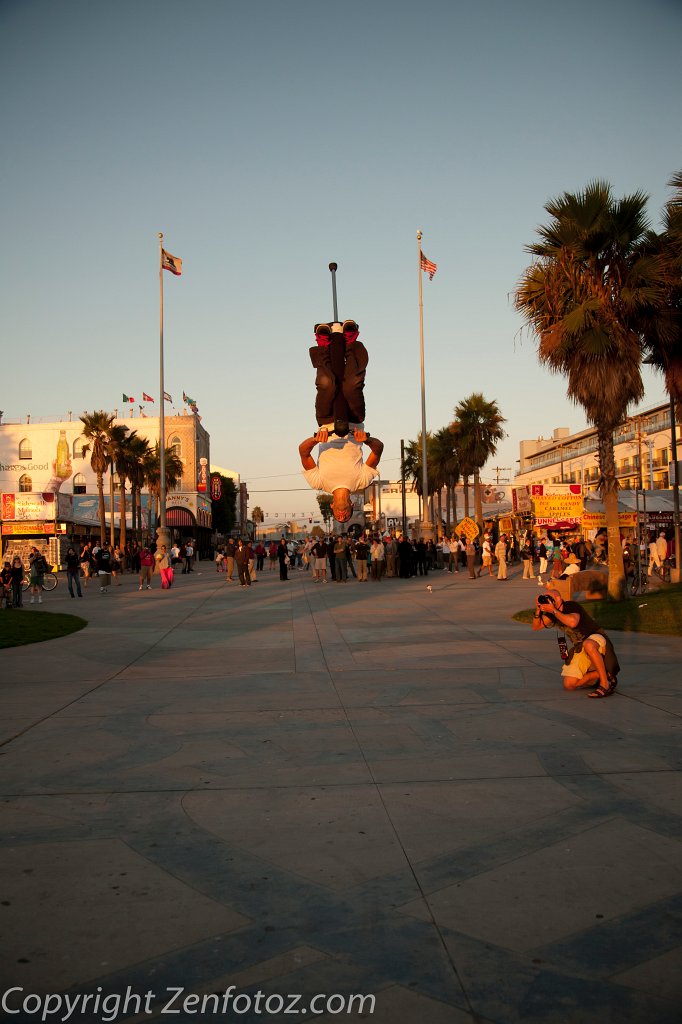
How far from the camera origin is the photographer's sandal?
9008mm

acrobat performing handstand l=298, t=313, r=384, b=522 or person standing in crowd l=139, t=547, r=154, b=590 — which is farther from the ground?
acrobat performing handstand l=298, t=313, r=384, b=522

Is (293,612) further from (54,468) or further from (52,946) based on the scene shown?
(54,468)

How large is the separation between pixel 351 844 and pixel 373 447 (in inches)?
350

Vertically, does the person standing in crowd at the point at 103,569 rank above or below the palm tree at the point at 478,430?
below

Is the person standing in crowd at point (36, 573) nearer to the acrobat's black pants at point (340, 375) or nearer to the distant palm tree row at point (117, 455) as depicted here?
the acrobat's black pants at point (340, 375)

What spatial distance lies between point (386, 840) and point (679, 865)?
1.64 metres

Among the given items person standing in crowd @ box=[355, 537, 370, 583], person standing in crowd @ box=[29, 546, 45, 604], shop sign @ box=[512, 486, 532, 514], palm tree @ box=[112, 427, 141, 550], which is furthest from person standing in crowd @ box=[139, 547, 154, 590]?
palm tree @ box=[112, 427, 141, 550]

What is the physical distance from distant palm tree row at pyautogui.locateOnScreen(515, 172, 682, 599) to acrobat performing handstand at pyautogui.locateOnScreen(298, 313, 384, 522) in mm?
7328

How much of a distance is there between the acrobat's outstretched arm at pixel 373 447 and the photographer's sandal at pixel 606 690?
17.9ft

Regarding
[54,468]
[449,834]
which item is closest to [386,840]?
[449,834]

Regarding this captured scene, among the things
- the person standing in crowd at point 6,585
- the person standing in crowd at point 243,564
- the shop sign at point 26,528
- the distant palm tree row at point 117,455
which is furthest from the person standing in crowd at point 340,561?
the shop sign at point 26,528

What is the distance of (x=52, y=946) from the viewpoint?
12.2 ft

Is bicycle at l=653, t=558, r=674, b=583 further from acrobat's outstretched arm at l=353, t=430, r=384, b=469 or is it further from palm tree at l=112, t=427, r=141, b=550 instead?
palm tree at l=112, t=427, r=141, b=550

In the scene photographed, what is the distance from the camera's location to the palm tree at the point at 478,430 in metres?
49.2
